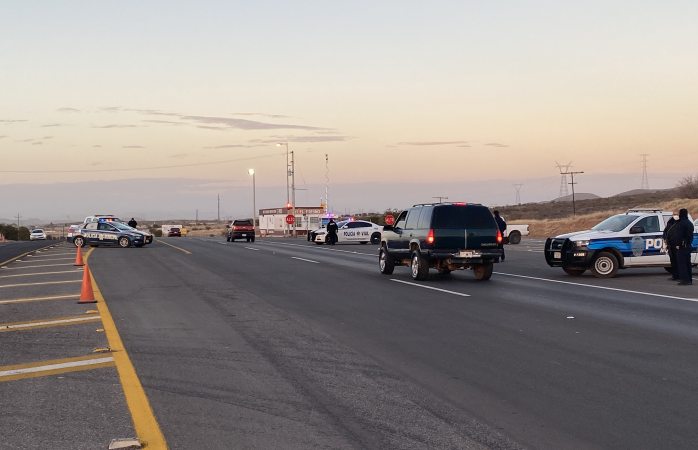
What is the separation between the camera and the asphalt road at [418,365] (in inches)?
248

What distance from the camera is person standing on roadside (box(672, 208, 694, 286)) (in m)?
18.4

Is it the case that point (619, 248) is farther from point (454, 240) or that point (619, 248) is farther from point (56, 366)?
point (56, 366)

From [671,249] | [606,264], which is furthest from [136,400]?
[606,264]

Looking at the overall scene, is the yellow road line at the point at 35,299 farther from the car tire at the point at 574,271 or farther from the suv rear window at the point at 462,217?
the car tire at the point at 574,271

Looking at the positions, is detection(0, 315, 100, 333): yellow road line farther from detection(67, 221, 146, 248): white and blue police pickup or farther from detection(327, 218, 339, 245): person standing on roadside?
detection(327, 218, 339, 245): person standing on roadside

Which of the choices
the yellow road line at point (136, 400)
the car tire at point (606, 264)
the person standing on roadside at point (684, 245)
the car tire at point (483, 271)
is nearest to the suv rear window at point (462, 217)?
the car tire at point (483, 271)

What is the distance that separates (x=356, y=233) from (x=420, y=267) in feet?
100

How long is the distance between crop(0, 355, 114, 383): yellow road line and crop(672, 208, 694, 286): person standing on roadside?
13885 millimetres

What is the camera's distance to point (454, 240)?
2009 centimetres

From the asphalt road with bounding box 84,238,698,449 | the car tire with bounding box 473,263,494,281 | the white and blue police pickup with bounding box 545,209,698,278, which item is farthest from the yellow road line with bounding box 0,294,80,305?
the white and blue police pickup with bounding box 545,209,698,278

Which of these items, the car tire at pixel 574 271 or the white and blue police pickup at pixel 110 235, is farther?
the white and blue police pickup at pixel 110 235

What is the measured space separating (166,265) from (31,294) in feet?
33.7

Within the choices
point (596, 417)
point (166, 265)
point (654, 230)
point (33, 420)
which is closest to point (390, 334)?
point (596, 417)

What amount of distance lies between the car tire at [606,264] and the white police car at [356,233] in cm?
2942
